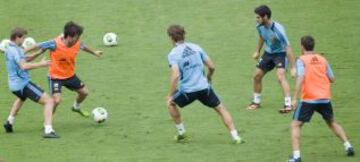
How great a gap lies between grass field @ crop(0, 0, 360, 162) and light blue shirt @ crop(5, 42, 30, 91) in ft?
2.90

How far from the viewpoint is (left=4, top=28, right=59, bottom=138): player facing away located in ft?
48.5

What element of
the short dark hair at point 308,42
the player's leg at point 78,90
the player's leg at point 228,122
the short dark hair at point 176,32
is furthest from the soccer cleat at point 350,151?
the player's leg at point 78,90

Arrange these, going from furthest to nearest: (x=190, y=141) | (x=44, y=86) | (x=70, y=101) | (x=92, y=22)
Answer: (x=92, y=22) < (x=44, y=86) < (x=70, y=101) < (x=190, y=141)

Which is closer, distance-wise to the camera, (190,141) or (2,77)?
(190,141)

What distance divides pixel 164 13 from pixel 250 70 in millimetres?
5181

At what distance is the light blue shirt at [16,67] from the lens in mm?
14812

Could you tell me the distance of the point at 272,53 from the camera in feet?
54.6

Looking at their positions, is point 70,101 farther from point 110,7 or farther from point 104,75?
point 110,7

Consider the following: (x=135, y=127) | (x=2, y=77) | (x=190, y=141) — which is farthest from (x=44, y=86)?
(x=190, y=141)

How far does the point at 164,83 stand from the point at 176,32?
5.03 metres

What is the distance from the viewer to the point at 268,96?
17.9 meters

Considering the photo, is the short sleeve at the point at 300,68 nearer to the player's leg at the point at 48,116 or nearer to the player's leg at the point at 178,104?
the player's leg at the point at 178,104

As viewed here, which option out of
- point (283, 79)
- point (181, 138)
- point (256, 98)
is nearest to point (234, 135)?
point (181, 138)

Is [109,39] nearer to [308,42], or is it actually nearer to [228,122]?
[228,122]
